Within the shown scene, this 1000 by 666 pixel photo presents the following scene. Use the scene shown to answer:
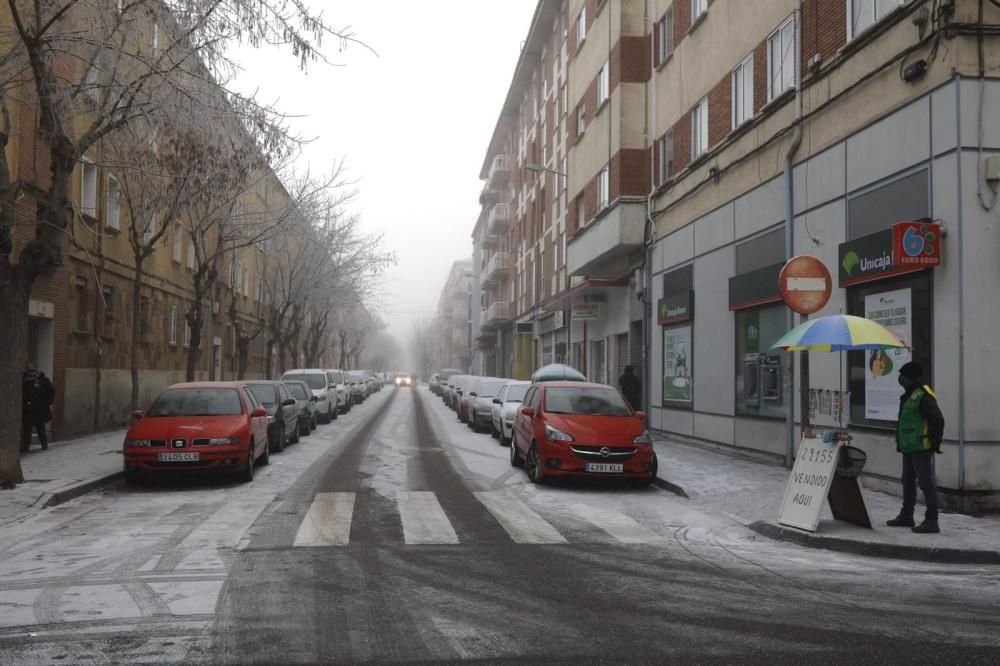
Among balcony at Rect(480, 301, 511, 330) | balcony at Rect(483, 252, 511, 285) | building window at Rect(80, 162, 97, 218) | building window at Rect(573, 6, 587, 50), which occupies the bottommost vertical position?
balcony at Rect(480, 301, 511, 330)

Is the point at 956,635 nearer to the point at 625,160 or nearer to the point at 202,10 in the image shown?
the point at 202,10

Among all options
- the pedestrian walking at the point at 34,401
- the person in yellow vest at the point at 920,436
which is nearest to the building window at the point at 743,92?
the person in yellow vest at the point at 920,436

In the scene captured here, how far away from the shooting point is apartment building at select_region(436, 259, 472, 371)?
10950 centimetres

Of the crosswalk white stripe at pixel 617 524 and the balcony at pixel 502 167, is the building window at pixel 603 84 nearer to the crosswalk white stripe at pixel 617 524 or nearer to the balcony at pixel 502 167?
the crosswalk white stripe at pixel 617 524

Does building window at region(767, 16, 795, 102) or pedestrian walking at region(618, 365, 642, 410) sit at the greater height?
building window at region(767, 16, 795, 102)

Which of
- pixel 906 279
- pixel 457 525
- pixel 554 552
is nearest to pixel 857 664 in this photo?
pixel 554 552

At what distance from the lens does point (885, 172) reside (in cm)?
1113

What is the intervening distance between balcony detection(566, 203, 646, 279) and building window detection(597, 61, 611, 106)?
11.8 feet

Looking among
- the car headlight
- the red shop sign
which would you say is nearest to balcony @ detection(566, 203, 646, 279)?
the car headlight

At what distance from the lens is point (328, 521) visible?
356 inches

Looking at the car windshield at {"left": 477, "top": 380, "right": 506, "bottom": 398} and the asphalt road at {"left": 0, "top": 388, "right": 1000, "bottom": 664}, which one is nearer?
the asphalt road at {"left": 0, "top": 388, "right": 1000, "bottom": 664}

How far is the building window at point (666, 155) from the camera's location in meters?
20.8

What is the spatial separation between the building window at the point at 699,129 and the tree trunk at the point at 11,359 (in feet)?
42.3

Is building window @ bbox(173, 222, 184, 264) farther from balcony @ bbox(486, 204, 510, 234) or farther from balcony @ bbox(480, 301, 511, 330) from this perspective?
balcony @ bbox(486, 204, 510, 234)
